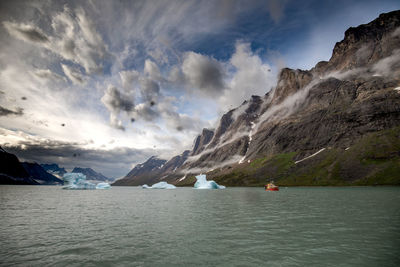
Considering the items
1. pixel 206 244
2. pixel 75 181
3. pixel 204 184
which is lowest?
pixel 206 244

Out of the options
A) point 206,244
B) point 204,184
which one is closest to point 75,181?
point 204,184

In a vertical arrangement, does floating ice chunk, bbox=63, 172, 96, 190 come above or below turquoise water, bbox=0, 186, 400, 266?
above

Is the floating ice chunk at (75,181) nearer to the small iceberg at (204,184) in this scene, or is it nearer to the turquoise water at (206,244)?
the small iceberg at (204,184)

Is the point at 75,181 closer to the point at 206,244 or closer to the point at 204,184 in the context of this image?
the point at 204,184

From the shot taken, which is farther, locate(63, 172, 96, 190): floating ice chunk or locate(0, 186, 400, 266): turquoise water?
locate(63, 172, 96, 190): floating ice chunk

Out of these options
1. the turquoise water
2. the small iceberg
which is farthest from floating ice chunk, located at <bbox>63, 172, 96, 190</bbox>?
the turquoise water

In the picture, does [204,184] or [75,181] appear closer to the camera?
[75,181]

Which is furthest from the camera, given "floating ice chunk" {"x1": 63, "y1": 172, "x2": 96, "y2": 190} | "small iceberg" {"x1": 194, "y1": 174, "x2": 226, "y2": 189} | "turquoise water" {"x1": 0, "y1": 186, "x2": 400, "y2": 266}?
"small iceberg" {"x1": 194, "y1": 174, "x2": 226, "y2": 189}

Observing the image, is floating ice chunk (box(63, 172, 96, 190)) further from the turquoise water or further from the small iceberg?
the turquoise water

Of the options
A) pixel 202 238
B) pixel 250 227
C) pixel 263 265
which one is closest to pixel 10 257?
pixel 202 238

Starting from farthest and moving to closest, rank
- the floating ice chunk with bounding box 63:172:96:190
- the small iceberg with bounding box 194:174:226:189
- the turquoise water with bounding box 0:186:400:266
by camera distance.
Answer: the small iceberg with bounding box 194:174:226:189, the floating ice chunk with bounding box 63:172:96:190, the turquoise water with bounding box 0:186:400:266

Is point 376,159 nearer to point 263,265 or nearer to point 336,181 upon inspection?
point 336,181

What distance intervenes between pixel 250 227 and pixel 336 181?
201022 millimetres

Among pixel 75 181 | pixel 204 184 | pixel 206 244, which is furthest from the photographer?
pixel 204 184
